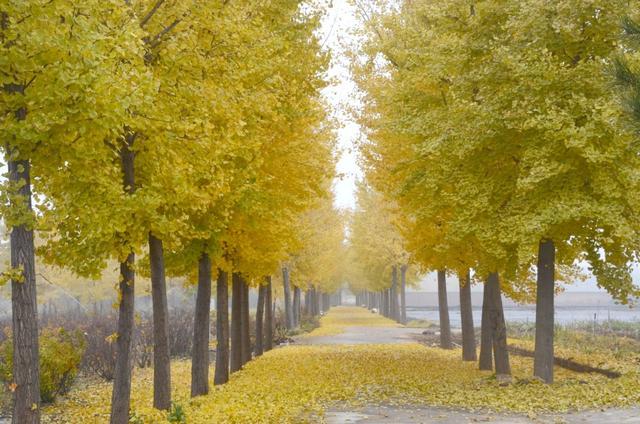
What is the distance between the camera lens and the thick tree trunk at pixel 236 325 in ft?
61.1

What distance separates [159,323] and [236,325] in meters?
8.03

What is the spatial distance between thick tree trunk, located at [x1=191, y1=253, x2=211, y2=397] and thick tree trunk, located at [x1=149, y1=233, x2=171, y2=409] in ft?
7.79

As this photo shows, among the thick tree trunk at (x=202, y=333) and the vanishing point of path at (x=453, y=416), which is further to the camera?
the thick tree trunk at (x=202, y=333)

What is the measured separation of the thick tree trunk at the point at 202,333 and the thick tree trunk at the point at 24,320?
20.4 ft

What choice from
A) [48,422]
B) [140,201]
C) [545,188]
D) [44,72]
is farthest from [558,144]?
[48,422]

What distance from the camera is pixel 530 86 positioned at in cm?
1220

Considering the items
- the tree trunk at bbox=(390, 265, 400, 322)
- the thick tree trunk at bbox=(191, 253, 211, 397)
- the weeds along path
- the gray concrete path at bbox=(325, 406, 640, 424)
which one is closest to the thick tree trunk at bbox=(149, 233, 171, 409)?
the weeds along path

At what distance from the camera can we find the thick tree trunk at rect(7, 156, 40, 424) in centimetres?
731

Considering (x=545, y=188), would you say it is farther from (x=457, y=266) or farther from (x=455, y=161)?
(x=457, y=266)

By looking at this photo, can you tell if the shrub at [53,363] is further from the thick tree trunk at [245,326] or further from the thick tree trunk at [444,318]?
the thick tree trunk at [444,318]

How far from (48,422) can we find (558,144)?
10.1 metres

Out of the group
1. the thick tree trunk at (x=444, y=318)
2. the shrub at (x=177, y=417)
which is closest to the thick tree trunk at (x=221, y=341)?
the shrub at (x=177, y=417)

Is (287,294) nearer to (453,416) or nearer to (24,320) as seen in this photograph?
(453,416)

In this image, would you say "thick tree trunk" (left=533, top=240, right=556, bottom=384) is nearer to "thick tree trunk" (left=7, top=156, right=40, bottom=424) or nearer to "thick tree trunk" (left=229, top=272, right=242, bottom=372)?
"thick tree trunk" (left=229, top=272, right=242, bottom=372)
